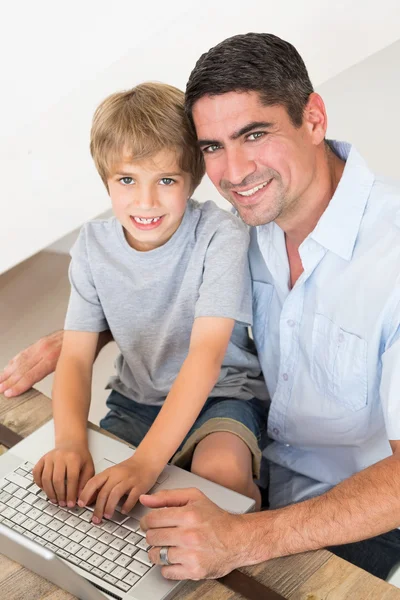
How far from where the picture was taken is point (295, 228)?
156 centimetres

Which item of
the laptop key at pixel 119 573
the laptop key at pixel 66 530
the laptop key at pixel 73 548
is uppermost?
the laptop key at pixel 66 530

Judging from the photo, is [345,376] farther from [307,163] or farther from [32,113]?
[32,113]

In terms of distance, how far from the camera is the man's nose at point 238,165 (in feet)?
4.69

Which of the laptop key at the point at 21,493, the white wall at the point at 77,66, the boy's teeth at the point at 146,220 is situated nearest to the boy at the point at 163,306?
the boy's teeth at the point at 146,220

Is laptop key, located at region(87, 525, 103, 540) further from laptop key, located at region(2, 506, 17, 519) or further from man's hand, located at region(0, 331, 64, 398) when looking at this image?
man's hand, located at region(0, 331, 64, 398)

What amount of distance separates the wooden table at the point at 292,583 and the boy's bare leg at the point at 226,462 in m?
0.29

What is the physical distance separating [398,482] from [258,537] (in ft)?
0.77

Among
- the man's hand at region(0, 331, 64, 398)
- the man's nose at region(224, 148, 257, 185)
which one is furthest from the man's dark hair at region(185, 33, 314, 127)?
the man's hand at region(0, 331, 64, 398)

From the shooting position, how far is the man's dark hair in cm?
137

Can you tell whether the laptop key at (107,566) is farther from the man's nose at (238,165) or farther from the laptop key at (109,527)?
the man's nose at (238,165)

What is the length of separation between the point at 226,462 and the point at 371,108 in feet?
9.54

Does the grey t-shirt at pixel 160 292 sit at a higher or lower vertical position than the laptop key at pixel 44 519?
higher

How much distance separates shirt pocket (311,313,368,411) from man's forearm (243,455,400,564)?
26cm

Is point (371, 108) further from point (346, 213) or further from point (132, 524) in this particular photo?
point (132, 524)
